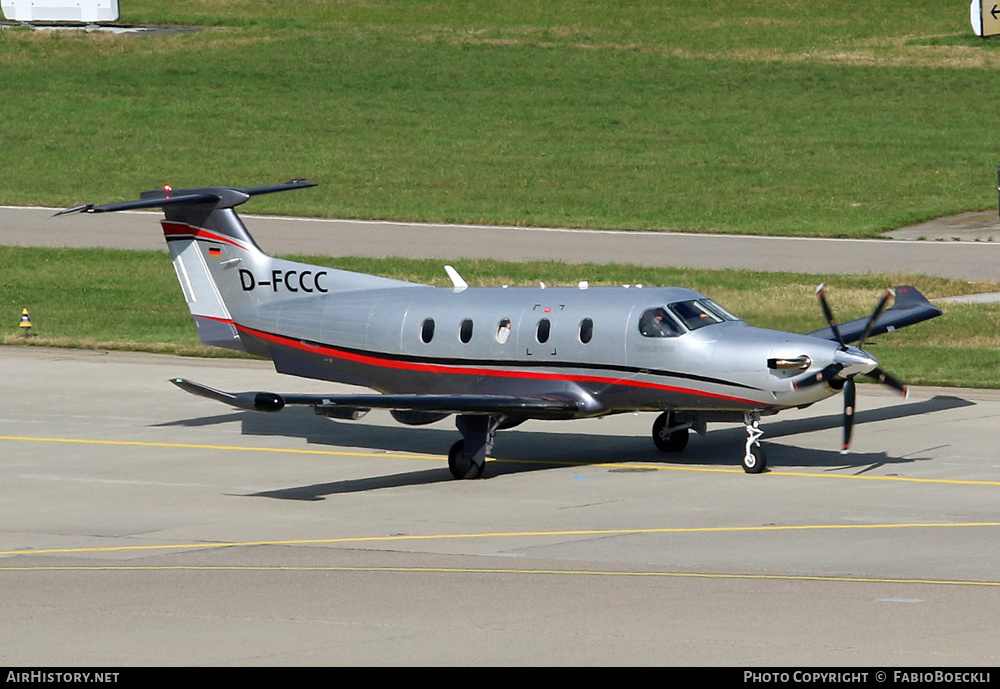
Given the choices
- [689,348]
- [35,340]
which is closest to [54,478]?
[689,348]

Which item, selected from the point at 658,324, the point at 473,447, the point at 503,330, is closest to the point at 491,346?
the point at 503,330

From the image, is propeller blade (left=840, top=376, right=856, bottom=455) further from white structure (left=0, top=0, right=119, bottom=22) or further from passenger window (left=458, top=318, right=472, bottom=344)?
white structure (left=0, top=0, right=119, bottom=22)

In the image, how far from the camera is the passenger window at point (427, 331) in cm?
2506

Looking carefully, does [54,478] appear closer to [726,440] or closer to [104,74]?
[726,440]

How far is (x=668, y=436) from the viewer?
24891mm

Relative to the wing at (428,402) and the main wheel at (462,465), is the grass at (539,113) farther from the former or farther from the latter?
the main wheel at (462,465)

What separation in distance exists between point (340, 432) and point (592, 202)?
31.6m

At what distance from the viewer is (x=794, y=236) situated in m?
52.1

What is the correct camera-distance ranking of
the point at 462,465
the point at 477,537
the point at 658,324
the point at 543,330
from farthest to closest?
the point at 543,330 < the point at 462,465 < the point at 658,324 < the point at 477,537

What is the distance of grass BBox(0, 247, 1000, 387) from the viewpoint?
33.2 meters

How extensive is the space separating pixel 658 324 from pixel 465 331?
328 cm

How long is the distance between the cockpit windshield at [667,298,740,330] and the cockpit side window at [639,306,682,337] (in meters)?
0.15

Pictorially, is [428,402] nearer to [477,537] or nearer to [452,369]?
[452,369]

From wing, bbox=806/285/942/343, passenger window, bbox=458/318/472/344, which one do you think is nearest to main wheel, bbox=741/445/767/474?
wing, bbox=806/285/942/343
